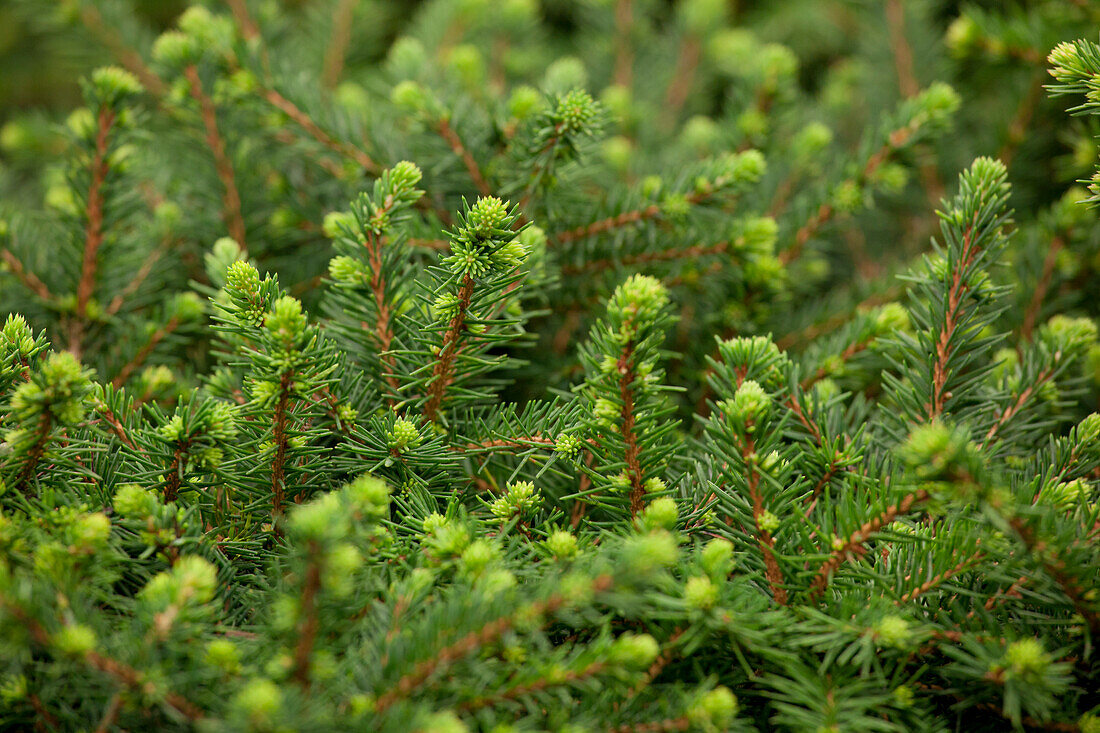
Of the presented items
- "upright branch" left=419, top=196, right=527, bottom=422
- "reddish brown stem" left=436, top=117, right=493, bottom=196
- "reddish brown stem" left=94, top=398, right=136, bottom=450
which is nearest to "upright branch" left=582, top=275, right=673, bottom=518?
"upright branch" left=419, top=196, right=527, bottom=422

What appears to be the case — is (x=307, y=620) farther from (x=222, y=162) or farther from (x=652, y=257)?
(x=222, y=162)

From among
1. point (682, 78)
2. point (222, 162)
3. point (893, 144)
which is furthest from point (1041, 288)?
point (222, 162)

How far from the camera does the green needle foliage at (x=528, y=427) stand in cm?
55

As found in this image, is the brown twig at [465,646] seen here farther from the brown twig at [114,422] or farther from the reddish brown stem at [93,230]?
the reddish brown stem at [93,230]

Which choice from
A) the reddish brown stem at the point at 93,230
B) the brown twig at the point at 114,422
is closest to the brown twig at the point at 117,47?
the reddish brown stem at the point at 93,230

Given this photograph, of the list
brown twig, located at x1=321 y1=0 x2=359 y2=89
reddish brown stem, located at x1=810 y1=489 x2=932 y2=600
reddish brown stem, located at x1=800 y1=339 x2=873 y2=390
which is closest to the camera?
reddish brown stem, located at x1=810 y1=489 x2=932 y2=600

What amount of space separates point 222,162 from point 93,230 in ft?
0.61

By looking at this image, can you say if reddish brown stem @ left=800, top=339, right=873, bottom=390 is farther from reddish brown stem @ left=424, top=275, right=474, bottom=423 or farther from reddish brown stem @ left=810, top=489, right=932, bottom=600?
reddish brown stem @ left=424, top=275, right=474, bottom=423

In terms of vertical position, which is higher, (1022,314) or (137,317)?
(137,317)

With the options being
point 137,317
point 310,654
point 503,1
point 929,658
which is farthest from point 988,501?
point 503,1

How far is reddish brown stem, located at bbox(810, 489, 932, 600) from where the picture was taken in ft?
2.03

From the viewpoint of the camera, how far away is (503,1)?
1439 millimetres

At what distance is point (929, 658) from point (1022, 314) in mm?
567

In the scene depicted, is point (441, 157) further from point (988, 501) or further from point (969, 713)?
point (969, 713)
